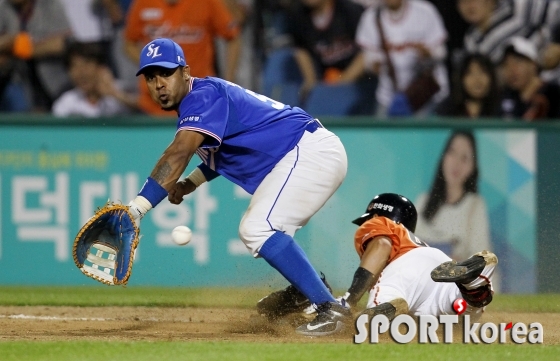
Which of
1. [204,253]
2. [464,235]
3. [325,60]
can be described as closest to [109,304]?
[204,253]

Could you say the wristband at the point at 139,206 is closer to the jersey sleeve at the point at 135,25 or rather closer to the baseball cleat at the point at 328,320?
the baseball cleat at the point at 328,320

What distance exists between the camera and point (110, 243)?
19.0 feet

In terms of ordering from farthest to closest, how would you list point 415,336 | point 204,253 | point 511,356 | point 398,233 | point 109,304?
point 204,253
point 109,304
point 398,233
point 415,336
point 511,356

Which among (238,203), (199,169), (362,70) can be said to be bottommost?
(238,203)

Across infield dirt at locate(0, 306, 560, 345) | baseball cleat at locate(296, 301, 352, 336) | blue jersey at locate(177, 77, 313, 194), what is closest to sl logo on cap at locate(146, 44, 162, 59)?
blue jersey at locate(177, 77, 313, 194)

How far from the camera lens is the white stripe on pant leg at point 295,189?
235 inches

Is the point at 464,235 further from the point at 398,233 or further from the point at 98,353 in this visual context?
the point at 98,353

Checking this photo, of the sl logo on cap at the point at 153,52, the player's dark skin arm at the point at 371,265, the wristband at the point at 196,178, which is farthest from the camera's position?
the wristband at the point at 196,178

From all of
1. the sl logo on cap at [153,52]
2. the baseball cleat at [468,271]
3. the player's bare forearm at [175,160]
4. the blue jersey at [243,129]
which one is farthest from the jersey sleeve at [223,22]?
the baseball cleat at [468,271]

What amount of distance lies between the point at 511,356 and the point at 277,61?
6.51 metres

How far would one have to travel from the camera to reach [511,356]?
508 centimetres

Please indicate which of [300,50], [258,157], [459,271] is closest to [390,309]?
[459,271]

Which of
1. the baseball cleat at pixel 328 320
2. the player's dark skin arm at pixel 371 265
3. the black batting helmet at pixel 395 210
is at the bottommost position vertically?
the baseball cleat at pixel 328 320

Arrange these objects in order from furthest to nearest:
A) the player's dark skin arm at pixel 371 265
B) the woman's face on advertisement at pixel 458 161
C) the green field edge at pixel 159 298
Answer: the woman's face on advertisement at pixel 458 161, the green field edge at pixel 159 298, the player's dark skin arm at pixel 371 265
